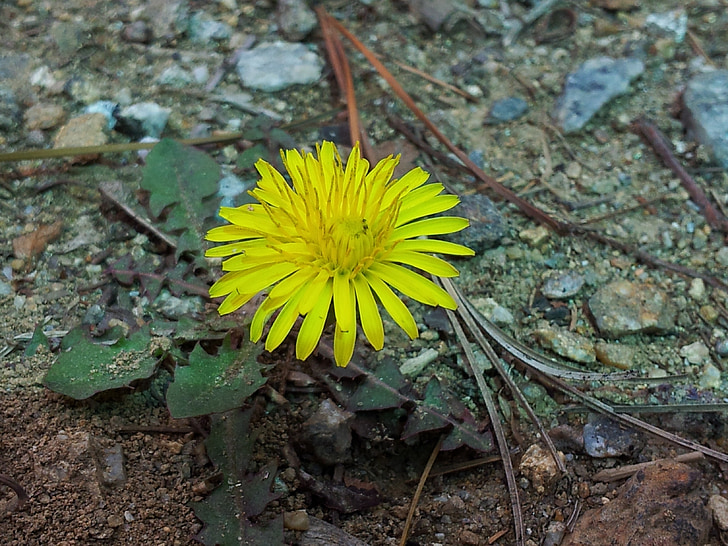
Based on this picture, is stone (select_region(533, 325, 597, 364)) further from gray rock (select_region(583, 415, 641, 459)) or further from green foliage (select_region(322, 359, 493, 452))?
green foliage (select_region(322, 359, 493, 452))

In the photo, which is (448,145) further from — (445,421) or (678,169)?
(445,421)

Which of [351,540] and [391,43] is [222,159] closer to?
[391,43]

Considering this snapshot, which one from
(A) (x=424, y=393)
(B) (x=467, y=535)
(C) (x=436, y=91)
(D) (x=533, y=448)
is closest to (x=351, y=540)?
(B) (x=467, y=535)

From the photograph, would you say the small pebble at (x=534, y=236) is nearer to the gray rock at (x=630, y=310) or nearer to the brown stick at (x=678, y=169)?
the gray rock at (x=630, y=310)

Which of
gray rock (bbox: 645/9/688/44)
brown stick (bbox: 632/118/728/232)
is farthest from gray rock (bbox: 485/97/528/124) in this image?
gray rock (bbox: 645/9/688/44)

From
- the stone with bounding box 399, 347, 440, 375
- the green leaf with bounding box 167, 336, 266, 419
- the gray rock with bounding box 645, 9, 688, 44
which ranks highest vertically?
the gray rock with bounding box 645, 9, 688, 44

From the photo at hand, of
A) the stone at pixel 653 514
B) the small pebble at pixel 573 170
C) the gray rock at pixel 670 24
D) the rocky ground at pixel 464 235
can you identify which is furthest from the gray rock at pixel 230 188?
the gray rock at pixel 670 24

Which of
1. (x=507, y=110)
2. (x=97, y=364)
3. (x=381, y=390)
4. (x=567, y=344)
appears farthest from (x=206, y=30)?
(x=567, y=344)
